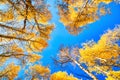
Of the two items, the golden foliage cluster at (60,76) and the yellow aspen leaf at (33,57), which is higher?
the golden foliage cluster at (60,76)

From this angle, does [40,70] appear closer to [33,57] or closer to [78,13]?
[33,57]

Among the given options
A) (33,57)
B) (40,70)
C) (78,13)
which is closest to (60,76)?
(40,70)

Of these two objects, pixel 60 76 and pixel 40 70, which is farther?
pixel 60 76

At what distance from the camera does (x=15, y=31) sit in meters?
11.4

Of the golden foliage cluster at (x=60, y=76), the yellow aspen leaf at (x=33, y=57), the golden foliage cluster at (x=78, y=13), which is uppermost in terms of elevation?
the golden foliage cluster at (x=78, y=13)

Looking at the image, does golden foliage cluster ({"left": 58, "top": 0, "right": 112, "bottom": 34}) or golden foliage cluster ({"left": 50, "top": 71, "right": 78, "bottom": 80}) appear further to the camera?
golden foliage cluster ({"left": 50, "top": 71, "right": 78, "bottom": 80})

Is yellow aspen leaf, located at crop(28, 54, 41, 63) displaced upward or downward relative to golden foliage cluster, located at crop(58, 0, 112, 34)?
downward

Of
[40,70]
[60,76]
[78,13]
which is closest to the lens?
[78,13]

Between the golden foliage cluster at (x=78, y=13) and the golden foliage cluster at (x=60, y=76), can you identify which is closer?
the golden foliage cluster at (x=78, y=13)

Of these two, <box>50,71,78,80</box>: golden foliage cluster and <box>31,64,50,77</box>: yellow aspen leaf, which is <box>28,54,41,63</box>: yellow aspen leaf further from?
<box>50,71,78,80</box>: golden foliage cluster

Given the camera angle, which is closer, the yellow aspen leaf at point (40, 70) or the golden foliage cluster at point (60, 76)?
the yellow aspen leaf at point (40, 70)

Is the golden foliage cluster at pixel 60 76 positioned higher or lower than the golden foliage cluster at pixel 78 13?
lower

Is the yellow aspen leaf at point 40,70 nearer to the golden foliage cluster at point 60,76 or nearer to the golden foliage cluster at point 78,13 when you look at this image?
Answer: the golden foliage cluster at point 60,76

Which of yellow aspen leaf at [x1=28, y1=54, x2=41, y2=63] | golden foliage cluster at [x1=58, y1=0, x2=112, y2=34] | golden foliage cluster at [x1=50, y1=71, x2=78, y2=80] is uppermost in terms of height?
golden foliage cluster at [x1=58, y1=0, x2=112, y2=34]
